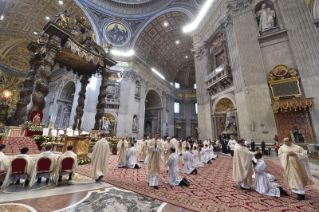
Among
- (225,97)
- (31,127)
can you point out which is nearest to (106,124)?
(31,127)

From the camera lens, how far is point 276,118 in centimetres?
803

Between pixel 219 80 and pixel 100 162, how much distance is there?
1067 centimetres

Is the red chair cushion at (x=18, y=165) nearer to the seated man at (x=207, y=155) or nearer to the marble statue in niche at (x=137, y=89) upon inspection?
the seated man at (x=207, y=155)

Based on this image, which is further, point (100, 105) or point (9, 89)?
point (9, 89)

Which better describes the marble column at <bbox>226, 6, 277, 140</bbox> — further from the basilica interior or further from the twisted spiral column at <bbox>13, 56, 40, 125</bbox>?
the twisted spiral column at <bbox>13, 56, 40, 125</bbox>

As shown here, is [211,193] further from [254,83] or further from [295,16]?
[295,16]

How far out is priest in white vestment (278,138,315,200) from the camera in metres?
2.78

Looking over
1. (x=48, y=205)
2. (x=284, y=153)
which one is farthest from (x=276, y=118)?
(x=48, y=205)

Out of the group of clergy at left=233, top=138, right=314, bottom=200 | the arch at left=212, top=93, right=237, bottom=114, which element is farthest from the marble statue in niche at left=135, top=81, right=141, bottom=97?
the group of clergy at left=233, top=138, right=314, bottom=200

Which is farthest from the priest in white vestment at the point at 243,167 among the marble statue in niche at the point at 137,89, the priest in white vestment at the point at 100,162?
the marble statue in niche at the point at 137,89

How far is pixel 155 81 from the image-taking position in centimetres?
2255

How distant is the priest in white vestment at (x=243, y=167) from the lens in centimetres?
329

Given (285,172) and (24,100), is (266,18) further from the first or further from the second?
(24,100)

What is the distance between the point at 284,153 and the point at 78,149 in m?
6.76
